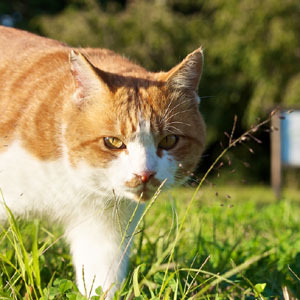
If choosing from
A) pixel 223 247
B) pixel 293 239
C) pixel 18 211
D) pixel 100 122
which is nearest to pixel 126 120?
pixel 100 122

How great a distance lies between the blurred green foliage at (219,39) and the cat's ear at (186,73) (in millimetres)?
9883

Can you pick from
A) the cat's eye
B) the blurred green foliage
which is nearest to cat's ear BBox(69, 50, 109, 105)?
the cat's eye

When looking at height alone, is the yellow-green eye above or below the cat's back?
below

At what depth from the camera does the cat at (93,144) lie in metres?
1.94

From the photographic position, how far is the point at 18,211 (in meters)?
2.01

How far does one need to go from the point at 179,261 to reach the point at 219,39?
458 inches

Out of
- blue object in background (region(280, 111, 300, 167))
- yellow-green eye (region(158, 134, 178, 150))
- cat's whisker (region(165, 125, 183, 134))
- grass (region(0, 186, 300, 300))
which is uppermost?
cat's whisker (region(165, 125, 183, 134))

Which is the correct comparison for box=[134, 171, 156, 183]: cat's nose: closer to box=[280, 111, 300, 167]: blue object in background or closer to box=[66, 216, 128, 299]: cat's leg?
box=[66, 216, 128, 299]: cat's leg

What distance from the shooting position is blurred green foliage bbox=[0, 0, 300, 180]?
40.5 feet

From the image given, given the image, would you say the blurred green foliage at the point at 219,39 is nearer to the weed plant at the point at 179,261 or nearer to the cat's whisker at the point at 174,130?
the weed plant at the point at 179,261

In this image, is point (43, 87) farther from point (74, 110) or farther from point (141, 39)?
point (141, 39)

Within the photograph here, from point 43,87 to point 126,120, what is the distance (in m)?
0.49

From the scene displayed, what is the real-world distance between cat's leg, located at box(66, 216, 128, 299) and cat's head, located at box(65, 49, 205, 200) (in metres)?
0.26

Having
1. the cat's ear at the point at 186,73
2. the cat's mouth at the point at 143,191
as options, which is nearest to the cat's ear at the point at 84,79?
the cat's ear at the point at 186,73
